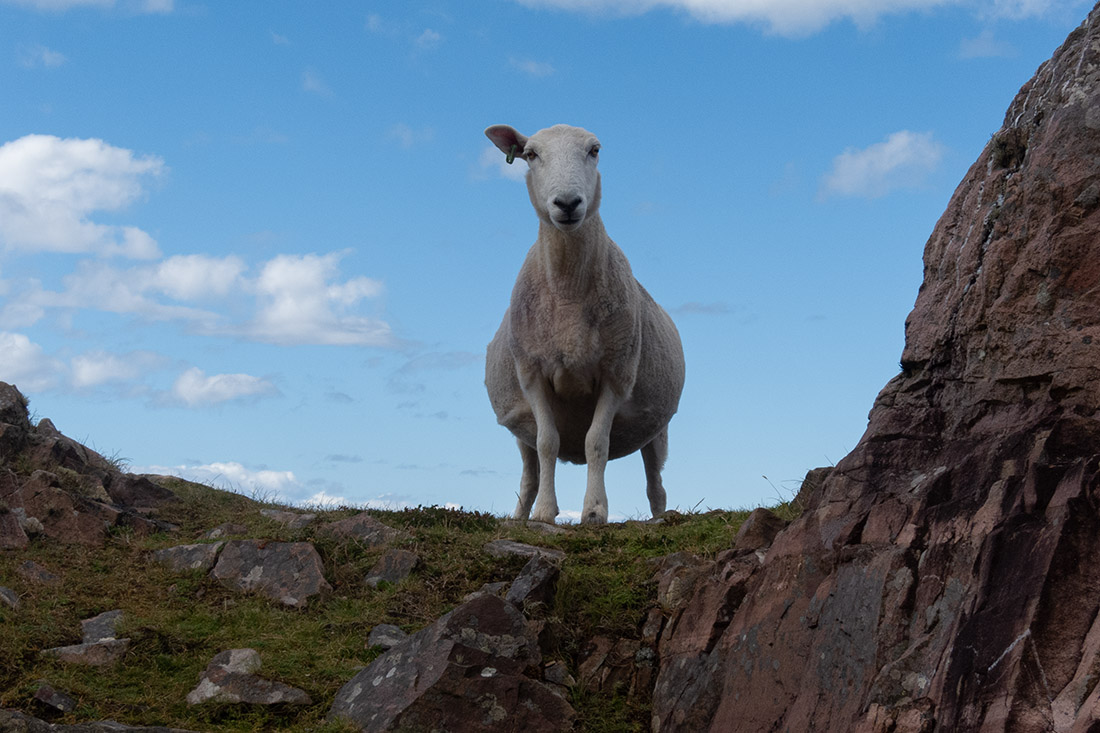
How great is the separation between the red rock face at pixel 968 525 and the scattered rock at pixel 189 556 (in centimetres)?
407

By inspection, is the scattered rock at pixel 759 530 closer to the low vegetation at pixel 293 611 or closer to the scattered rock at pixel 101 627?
the low vegetation at pixel 293 611

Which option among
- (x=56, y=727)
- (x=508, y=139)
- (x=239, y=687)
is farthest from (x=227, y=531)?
(x=508, y=139)

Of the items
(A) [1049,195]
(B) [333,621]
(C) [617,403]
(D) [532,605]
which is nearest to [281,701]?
(B) [333,621]

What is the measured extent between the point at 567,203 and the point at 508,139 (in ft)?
5.72

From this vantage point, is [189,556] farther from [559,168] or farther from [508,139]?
[508,139]

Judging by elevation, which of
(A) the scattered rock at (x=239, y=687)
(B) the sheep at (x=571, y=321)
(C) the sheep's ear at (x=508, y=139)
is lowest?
(A) the scattered rock at (x=239, y=687)

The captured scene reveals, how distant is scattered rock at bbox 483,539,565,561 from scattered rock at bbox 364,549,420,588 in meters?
0.65

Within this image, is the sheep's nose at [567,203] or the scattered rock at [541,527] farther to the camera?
the sheep's nose at [567,203]

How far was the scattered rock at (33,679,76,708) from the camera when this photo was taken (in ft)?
20.5

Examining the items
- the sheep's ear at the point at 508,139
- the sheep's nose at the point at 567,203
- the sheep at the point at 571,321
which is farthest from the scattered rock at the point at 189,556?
the sheep's ear at the point at 508,139

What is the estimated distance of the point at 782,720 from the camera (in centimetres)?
534

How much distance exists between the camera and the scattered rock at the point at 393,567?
8234 millimetres

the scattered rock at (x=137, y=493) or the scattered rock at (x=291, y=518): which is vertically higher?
the scattered rock at (x=137, y=493)

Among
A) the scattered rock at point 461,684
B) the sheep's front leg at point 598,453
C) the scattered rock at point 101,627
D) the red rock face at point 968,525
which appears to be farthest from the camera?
the sheep's front leg at point 598,453
